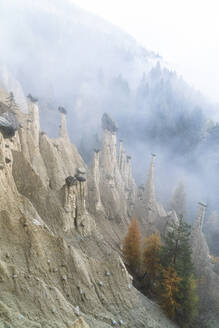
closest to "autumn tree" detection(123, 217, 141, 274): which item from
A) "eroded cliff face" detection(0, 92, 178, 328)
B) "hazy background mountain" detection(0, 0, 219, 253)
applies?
"eroded cliff face" detection(0, 92, 178, 328)

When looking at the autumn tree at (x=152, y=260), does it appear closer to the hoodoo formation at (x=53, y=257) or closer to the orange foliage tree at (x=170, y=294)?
the orange foliage tree at (x=170, y=294)

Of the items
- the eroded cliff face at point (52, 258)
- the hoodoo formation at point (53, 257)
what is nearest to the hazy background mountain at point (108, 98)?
the hoodoo formation at point (53, 257)

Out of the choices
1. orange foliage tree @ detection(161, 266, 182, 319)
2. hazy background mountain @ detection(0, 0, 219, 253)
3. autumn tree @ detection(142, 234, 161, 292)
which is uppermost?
hazy background mountain @ detection(0, 0, 219, 253)

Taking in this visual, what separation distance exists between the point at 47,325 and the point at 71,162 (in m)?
19.5

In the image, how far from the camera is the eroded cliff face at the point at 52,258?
723cm

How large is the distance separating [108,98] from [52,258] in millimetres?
69972

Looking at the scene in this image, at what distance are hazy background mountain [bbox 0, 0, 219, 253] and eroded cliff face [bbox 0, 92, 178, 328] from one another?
23256 mm

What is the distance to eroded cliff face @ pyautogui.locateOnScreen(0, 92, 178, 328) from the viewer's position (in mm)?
7230

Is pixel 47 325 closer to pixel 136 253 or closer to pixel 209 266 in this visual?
pixel 136 253

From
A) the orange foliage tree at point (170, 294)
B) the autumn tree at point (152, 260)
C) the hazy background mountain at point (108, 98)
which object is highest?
the hazy background mountain at point (108, 98)

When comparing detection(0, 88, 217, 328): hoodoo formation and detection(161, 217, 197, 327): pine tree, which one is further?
detection(161, 217, 197, 327): pine tree

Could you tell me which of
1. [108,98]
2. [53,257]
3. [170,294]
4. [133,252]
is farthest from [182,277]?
[108,98]

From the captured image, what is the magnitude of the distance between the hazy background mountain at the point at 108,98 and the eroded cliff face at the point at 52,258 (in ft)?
76.3

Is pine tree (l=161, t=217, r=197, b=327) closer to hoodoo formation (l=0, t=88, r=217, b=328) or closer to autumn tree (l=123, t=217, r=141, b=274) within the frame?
hoodoo formation (l=0, t=88, r=217, b=328)
